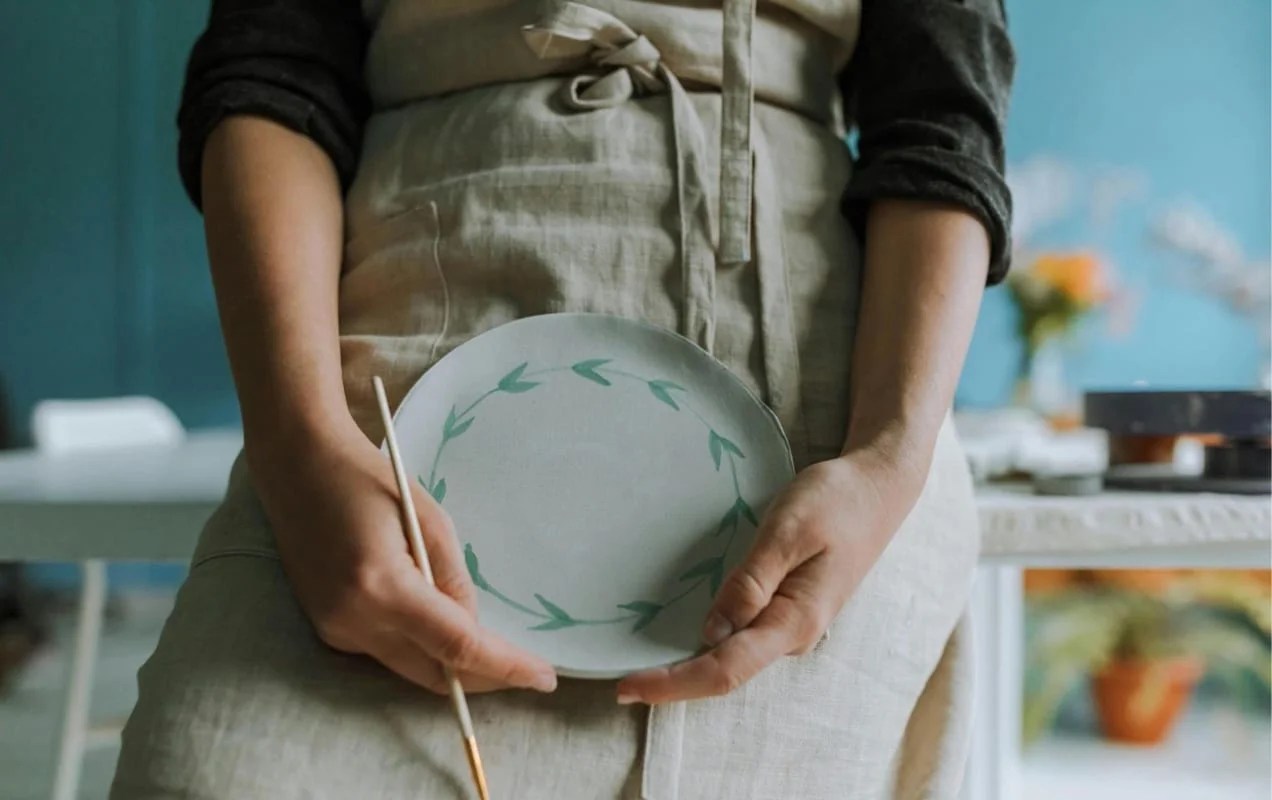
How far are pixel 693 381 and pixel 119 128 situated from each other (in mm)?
2832

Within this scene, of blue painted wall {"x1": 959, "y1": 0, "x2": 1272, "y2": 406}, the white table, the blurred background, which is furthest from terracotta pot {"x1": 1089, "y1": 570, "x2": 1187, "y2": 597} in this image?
the white table

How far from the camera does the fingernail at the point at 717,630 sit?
18.6 inches

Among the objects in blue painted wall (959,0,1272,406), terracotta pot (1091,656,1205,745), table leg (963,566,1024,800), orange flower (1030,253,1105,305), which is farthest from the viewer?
blue painted wall (959,0,1272,406)

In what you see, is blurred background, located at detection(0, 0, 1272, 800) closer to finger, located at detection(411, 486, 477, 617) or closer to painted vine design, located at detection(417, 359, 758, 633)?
painted vine design, located at detection(417, 359, 758, 633)

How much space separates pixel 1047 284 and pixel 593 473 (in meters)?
1.43

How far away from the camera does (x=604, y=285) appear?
58cm

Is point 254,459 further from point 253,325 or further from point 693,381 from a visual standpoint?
point 693,381

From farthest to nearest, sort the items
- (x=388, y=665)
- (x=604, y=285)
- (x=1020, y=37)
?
1. (x=1020, y=37)
2. (x=604, y=285)
3. (x=388, y=665)

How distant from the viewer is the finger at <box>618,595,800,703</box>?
1.52 ft

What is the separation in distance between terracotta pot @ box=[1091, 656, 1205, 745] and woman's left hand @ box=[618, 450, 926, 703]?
195 centimetres

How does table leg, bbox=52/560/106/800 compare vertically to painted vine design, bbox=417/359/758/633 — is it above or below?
below

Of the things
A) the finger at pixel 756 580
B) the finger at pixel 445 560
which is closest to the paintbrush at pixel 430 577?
the finger at pixel 445 560

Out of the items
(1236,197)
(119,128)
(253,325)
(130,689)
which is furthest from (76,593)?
(1236,197)

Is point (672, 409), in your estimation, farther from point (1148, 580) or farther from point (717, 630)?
point (1148, 580)
